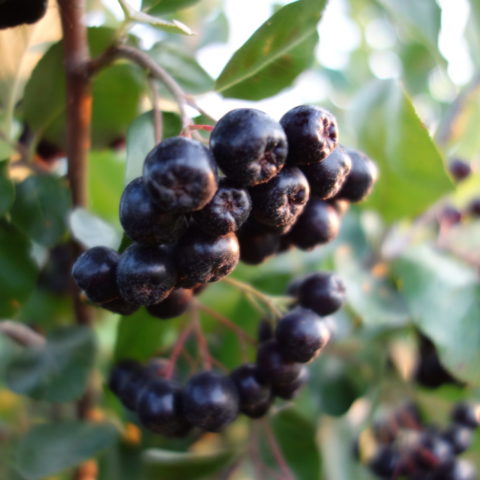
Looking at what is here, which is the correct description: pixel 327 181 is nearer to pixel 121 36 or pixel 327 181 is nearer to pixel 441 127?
pixel 121 36

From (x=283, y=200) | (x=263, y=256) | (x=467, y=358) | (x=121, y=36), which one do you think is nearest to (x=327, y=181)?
(x=283, y=200)

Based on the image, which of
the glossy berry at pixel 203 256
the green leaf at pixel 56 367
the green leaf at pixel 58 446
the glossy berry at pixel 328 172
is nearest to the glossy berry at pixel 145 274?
the glossy berry at pixel 203 256

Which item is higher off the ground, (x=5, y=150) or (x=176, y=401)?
(x=5, y=150)

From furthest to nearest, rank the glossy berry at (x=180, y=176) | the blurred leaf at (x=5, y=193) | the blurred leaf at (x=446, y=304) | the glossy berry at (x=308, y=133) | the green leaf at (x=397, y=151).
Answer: the green leaf at (x=397, y=151)
the blurred leaf at (x=446, y=304)
the blurred leaf at (x=5, y=193)
the glossy berry at (x=308, y=133)
the glossy berry at (x=180, y=176)

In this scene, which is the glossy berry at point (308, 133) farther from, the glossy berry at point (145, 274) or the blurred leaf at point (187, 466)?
the blurred leaf at point (187, 466)

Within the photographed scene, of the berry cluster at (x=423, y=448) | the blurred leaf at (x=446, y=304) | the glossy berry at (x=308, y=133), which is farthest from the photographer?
the berry cluster at (x=423, y=448)

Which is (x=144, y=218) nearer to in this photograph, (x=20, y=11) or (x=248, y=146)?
(x=248, y=146)

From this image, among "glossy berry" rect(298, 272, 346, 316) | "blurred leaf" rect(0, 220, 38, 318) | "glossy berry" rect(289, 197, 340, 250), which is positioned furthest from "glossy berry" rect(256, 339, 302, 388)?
"blurred leaf" rect(0, 220, 38, 318)
